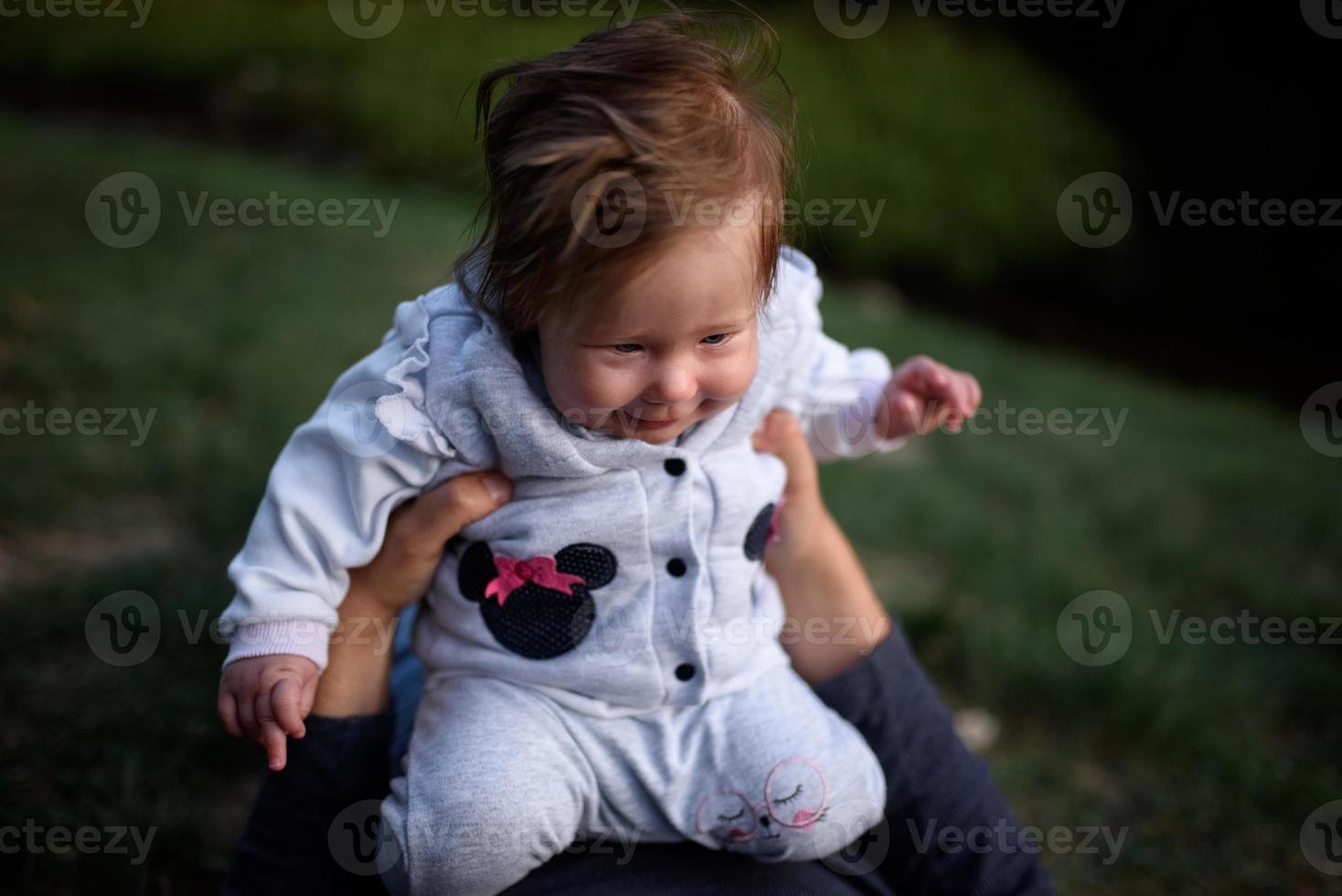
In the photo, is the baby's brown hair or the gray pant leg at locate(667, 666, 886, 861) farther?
the gray pant leg at locate(667, 666, 886, 861)

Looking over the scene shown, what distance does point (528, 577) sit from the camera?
154 centimetres

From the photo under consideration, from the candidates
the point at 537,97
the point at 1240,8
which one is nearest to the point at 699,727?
the point at 537,97

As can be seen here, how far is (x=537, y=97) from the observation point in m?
1.40

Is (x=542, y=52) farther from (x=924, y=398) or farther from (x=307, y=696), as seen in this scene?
(x=307, y=696)

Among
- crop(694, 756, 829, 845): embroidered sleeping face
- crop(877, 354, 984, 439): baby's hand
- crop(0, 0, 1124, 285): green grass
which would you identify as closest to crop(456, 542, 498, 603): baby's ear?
crop(694, 756, 829, 845): embroidered sleeping face

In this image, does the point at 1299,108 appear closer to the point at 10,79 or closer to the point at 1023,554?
the point at 1023,554

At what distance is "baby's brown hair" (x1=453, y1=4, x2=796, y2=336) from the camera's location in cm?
132

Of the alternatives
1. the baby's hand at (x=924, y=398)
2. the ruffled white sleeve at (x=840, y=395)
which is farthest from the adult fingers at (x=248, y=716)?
the baby's hand at (x=924, y=398)

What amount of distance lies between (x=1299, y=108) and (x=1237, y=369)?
161cm

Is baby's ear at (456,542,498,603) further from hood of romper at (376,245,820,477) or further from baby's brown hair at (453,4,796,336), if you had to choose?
baby's brown hair at (453,4,796,336)

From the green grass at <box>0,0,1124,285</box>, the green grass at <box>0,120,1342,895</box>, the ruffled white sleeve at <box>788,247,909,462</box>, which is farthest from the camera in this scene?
the green grass at <box>0,0,1124,285</box>

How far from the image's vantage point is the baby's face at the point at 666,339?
135cm

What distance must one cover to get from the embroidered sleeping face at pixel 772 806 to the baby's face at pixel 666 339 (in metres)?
0.56

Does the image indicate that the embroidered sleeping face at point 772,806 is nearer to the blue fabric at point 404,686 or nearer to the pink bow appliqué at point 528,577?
the pink bow appliqué at point 528,577
